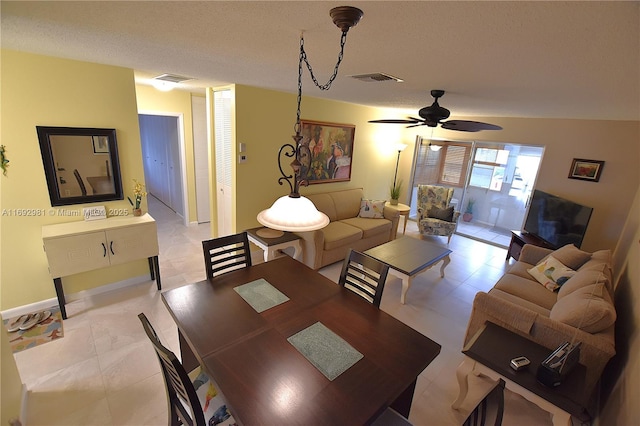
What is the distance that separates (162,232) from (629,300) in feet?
19.4

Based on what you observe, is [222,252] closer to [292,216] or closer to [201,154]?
[292,216]

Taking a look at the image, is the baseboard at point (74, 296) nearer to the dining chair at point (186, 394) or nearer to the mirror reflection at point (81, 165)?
the mirror reflection at point (81, 165)

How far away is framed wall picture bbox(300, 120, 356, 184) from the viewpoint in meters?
4.45

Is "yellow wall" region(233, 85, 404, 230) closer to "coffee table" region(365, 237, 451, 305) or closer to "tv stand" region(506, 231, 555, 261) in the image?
"coffee table" region(365, 237, 451, 305)

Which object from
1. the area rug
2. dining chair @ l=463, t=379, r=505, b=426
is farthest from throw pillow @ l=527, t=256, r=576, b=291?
the area rug

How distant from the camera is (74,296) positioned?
3016mm

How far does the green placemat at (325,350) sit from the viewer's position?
4.79 ft

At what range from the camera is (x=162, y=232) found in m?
4.97

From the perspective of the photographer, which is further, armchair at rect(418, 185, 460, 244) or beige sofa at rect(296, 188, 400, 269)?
armchair at rect(418, 185, 460, 244)

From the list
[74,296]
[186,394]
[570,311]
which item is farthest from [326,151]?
[186,394]

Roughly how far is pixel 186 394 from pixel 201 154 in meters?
4.50

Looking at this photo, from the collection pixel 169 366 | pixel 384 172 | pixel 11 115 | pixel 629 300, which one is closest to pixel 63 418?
pixel 169 366

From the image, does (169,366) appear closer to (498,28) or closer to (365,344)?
(365,344)

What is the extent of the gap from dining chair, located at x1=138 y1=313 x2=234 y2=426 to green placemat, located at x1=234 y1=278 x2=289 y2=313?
1.62 ft
